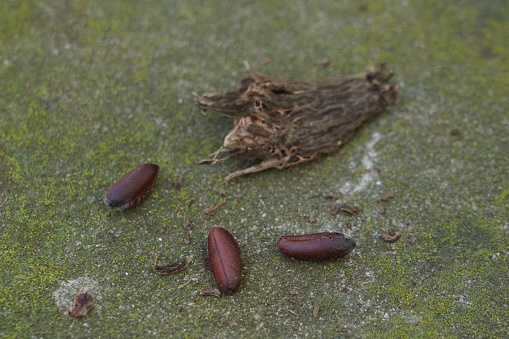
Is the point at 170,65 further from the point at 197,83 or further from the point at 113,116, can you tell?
the point at 113,116

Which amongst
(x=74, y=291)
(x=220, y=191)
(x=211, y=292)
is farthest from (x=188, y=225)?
(x=74, y=291)

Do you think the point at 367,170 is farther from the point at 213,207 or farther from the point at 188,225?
the point at 188,225

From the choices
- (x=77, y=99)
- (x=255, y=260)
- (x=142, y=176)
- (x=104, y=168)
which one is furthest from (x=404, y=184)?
(x=77, y=99)

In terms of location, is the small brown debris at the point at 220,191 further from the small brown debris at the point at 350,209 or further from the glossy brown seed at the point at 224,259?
the small brown debris at the point at 350,209

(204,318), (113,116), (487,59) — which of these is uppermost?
(113,116)

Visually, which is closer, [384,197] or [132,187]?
[132,187]

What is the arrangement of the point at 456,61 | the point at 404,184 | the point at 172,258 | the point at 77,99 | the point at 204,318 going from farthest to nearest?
the point at 456,61 < the point at 77,99 < the point at 404,184 < the point at 172,258 < the point at 204,318

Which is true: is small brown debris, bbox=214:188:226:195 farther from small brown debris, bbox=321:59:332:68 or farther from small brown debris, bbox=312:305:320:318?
small brown debris, bbox=321:59:332:68
